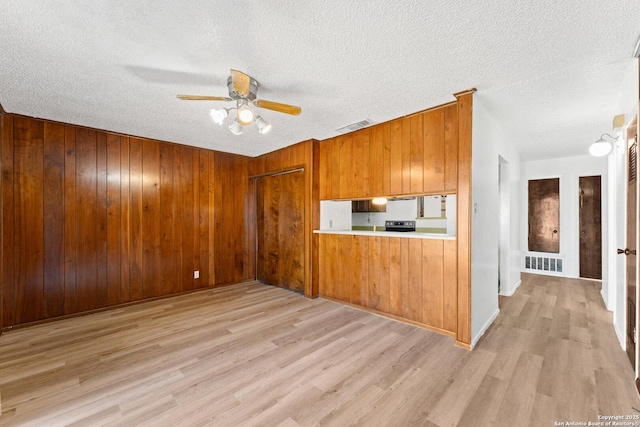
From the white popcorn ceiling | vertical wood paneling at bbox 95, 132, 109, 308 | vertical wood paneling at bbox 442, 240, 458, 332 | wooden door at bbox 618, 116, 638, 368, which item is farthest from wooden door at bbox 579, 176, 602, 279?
vertical wood paneling at bbox 95, 132, 109, 308

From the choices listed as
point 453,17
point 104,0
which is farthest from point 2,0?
point 453,17

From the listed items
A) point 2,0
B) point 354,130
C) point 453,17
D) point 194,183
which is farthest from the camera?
point 194,183

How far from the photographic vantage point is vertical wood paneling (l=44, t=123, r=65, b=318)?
3205 mm

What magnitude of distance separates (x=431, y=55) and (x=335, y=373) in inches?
100

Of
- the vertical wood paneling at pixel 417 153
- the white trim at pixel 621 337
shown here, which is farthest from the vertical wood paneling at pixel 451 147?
the white trim at pixel 621 337

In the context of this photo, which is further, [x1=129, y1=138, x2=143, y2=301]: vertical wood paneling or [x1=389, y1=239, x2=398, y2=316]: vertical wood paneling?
[x1=129, y1=138, x2=143, y2=301]: vertical wood paneling

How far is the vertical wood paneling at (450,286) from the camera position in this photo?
2697 millimetres

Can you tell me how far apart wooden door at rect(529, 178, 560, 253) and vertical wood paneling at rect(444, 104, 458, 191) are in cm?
424

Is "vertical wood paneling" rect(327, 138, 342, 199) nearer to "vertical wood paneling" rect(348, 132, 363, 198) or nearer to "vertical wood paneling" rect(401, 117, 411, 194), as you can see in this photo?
"vertical wood paneling" rect(348, 132, 363, 198)

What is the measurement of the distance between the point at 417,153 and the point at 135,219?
398cm

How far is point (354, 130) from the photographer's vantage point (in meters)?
3.65

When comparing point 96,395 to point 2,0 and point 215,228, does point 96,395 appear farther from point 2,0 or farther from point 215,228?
point 215,228

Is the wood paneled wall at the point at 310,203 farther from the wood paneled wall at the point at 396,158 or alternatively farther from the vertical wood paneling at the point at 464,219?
the vertical wood paneling at the point at 464,219

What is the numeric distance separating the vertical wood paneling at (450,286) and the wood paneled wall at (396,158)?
0.62 m
